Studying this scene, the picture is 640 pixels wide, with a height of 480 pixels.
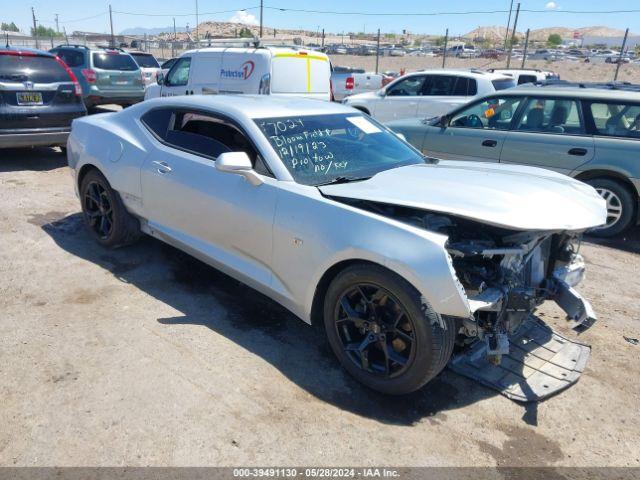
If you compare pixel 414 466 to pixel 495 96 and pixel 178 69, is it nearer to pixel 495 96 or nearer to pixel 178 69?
pixel 495 96

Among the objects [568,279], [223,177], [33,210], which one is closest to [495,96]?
[568,279]

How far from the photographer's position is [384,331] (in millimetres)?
2914

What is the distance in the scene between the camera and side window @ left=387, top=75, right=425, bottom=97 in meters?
10.3

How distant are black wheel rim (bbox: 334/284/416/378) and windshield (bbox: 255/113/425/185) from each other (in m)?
0.87

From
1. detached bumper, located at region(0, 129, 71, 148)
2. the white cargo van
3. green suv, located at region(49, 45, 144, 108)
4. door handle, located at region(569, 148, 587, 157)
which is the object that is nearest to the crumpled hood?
door handle, located at region(569, 148, 587, 157)

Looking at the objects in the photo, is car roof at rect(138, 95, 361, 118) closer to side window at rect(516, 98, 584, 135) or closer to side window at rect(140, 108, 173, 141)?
side window at rect(140, 108, 173, 141)

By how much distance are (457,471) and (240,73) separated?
803cm

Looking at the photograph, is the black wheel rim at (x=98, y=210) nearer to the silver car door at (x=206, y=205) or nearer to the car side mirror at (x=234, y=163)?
the silver car door at (x=206, y=205)

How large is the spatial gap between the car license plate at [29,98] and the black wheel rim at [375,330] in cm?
658

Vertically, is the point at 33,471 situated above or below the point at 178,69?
below

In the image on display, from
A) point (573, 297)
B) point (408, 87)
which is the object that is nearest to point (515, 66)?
point (408, 87)

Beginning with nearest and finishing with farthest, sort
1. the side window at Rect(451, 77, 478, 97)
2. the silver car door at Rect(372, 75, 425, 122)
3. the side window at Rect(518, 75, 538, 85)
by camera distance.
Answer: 1. the side window at Rect(451, 77, 478, 97)
2. the silver car door at Rect(372, 75, 425, 122)
3. the side window at Rect(518, 75, 538, 85)

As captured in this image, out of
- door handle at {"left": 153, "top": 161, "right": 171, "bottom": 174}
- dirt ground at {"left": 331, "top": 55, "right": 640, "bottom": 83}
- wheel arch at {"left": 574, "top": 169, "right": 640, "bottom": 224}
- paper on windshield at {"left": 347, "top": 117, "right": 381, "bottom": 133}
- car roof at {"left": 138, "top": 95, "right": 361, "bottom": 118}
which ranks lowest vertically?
wheel arch at {"left": 574, "top": 169, "right": 640, "bottom": 224}

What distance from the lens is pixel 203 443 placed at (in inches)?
101
